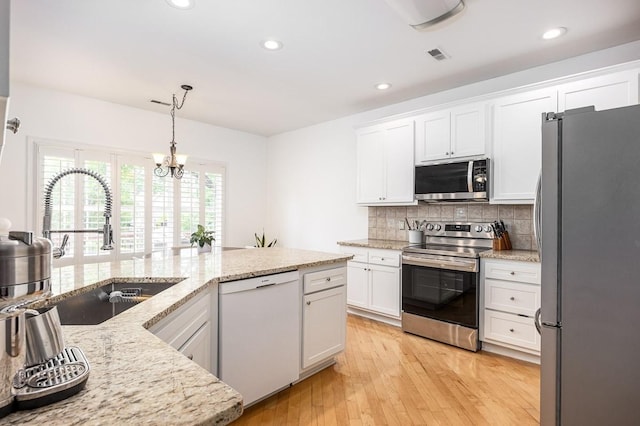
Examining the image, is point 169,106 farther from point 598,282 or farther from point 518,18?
point 598,282

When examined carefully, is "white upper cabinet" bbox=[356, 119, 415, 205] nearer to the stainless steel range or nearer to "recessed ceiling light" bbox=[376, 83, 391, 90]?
"recessed ceiling light" bbox=[376, 83, 391, 90]

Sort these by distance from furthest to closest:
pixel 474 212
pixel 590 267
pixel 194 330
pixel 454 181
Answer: pixel 474 212
pixel 454 181
pixel 194 330
pixel 590 267

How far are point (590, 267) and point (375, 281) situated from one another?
2459 mm

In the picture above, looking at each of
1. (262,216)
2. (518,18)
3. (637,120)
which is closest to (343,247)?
(262,216)

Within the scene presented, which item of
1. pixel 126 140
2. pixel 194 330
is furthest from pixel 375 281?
pixel 126 140

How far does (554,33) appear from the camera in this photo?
8.10ft

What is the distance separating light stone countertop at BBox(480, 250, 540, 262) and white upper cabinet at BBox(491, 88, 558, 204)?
0.45 metres

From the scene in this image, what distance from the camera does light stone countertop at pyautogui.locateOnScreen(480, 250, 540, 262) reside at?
8.76 ft

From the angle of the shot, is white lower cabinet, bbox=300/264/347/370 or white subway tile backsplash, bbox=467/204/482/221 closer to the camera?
white lower cabinet, bbox=300/264/347/370

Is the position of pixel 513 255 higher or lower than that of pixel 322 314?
higher

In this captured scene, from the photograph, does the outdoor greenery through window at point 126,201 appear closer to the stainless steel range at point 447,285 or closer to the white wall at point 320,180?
the white wall at point 320,180

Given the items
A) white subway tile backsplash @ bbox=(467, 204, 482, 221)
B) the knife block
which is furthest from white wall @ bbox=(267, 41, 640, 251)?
the knife block

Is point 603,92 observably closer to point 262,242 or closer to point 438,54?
point 438,54

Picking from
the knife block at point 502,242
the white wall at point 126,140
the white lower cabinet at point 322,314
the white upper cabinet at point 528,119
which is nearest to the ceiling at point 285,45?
the white wall at point 126,140
